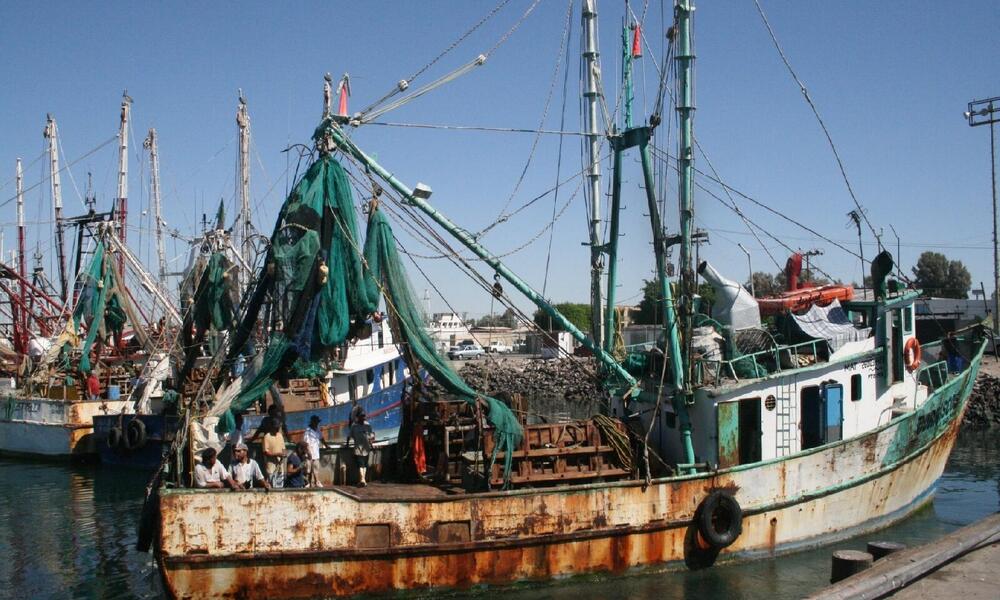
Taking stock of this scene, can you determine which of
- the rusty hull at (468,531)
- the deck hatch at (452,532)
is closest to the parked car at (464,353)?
the rusty hull at (468,531)

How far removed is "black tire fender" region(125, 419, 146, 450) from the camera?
837 inches

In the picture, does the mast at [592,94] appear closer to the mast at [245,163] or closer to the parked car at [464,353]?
the mast at [245,163]

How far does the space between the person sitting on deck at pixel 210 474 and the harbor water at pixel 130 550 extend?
8.17 feet

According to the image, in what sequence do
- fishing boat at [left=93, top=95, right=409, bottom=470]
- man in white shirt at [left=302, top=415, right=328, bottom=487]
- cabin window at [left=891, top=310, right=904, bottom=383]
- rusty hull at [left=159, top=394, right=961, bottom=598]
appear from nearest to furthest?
rusty hull at [left=159, top=394, right=961, bottom=598] < man in white shirt at [left=302, top=415, right=328, bottom=487] < cabin window at [left=891, top=310, right=904, bottom=383] < fishing boat at [left=93, top=95, right=409, bottom=470]

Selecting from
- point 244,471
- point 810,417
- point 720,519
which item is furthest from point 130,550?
point 810,417

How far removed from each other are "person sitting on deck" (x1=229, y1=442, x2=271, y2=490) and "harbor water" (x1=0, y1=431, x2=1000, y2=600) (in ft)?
8.67

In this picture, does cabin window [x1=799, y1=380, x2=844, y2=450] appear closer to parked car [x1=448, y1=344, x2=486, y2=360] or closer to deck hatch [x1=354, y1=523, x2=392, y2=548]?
deck hatch [x1=354, y1=523, x2=392, y2=548]

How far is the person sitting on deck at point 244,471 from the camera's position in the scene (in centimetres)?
1034

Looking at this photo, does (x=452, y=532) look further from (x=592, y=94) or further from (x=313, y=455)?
(x=592, y=94)

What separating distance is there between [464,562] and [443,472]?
5.44 feet

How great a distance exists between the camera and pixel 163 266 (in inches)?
1378

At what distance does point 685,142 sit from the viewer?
12016 millimetres

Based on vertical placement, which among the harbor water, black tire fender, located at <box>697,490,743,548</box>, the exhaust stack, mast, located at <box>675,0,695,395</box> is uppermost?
mast, located at <box>675,0,695,395</box>

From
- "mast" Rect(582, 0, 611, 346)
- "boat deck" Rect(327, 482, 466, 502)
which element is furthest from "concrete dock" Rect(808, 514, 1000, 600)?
"mast" Rect(582, 0, 611, 346)
